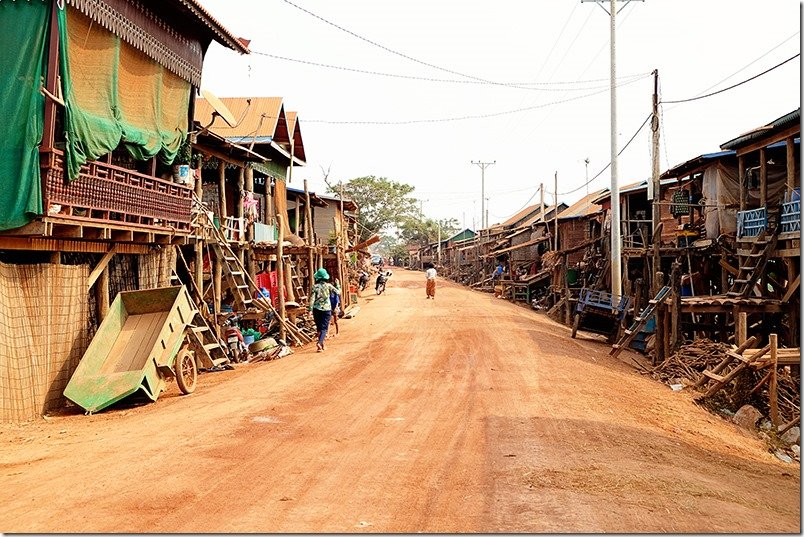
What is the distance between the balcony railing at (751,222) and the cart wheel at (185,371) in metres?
15.0

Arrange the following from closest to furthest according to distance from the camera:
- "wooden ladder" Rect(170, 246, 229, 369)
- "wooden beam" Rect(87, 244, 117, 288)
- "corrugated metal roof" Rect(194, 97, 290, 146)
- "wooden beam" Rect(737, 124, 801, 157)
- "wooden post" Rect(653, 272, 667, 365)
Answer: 1. "wooden beam" Rect(87, 244, 117, 288)
2. "wooden ladder" Rect(170, 246, 229, 369)
3. "wooden beam" Rect(737, 124, 801, 157)
4. "wooden post" Rect(653, 272, 667, 365)
5. "corrugated metal roof" Rect(194, 97, 290, 146)

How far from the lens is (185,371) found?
35.1 feet

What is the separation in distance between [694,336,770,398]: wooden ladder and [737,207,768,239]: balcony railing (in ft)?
16.5

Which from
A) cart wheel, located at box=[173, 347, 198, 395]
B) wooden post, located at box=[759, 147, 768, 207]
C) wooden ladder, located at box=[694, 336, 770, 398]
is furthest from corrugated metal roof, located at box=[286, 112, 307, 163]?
wooden ladder, located at box=[694, 336, 770, 398]

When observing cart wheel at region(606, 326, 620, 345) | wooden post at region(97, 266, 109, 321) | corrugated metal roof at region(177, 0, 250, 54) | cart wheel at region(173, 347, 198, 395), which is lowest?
cart wheel at region(606, 326, 620, 345)

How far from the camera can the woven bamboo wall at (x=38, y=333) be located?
8750 mm

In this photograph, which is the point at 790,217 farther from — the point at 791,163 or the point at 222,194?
the point at 222,194

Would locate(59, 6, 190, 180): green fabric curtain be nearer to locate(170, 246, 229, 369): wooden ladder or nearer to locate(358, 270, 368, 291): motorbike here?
locate(170, 246, 229, 369): wooden ladder

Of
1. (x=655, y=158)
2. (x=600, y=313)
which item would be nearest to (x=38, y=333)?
(x=600, y=313)

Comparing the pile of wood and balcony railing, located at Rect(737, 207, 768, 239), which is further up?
balcony railing, located at Rect(737, 207, 768, 239)

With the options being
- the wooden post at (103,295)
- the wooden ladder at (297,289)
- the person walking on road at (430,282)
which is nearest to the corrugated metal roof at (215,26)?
the wooden post at (103,295)

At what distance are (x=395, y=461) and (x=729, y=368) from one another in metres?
10.6

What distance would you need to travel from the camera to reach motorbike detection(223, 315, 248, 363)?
14.7 m

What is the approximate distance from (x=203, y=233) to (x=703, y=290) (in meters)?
16.3
